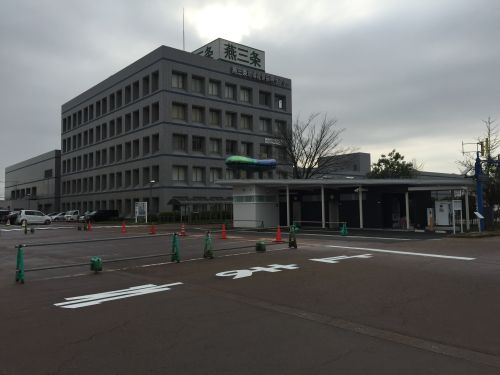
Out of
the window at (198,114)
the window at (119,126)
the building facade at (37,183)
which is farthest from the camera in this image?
the building facade at (37,183)

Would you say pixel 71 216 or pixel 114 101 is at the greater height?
pixel 114 101

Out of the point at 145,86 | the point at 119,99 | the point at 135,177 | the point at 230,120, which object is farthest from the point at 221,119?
the point at 119,99

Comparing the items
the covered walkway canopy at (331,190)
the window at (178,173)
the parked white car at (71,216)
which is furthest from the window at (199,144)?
the covered walkway canopy at (331,190)

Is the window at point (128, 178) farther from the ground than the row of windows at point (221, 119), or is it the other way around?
the row of windows at point (221, 119)

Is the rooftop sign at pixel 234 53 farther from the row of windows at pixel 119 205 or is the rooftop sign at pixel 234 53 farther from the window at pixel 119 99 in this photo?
the row of windows at pixel 119 205

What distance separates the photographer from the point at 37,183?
9644 cm

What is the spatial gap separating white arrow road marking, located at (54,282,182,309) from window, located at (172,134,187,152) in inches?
1867

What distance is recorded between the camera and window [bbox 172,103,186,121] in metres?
56.5

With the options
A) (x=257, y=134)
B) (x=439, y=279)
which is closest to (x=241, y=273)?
(x=439, y=279)

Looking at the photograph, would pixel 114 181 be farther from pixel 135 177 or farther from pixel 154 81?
pixel 154 81

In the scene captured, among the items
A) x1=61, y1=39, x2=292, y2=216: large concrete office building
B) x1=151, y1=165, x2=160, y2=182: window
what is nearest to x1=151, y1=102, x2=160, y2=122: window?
x1=61, y1=39, x2=292, y2=216: large concrete office building

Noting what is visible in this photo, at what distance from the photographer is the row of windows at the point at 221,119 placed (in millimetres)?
56938

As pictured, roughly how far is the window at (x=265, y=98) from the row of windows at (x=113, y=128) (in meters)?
16.3

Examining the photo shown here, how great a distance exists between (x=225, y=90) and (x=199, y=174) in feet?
40.3
